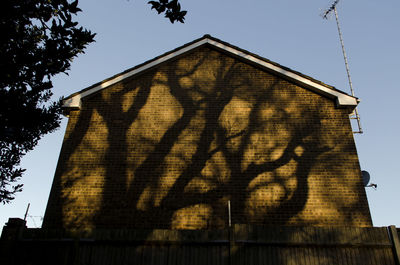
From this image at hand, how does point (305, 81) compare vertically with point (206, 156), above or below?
above

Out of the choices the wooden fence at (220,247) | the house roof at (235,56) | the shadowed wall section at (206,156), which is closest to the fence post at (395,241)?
the wooden fence at (220,247)

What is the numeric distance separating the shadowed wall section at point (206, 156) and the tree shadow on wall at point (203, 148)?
32 millimetres

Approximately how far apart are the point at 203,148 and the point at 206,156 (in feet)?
0.98

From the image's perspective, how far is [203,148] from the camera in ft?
32.6

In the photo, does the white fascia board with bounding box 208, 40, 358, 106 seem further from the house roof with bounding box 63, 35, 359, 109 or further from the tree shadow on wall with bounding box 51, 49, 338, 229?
the tree shadow on wall with bounding box 51, 49, 338, 229

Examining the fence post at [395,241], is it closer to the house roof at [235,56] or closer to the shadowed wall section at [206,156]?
the shadowed wall section at [206,156]

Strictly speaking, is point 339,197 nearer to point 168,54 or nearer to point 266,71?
point 266,71

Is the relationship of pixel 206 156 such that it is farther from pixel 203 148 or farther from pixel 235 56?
pixel 235 56

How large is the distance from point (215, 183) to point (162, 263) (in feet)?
11.2

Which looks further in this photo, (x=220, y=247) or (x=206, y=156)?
(x=206, y=156)

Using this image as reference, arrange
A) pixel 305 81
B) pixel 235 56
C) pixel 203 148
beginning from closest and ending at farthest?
pixel 203 148, pixel 305 81, pixel 235 56

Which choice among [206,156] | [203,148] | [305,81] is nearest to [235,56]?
[305,81]

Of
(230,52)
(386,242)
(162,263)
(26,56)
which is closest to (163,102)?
(230,52)

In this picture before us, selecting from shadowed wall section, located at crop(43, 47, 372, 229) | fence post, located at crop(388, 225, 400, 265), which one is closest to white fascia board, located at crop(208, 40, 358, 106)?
shadowed wall section, located at crop(43, 47, 372, 229)
